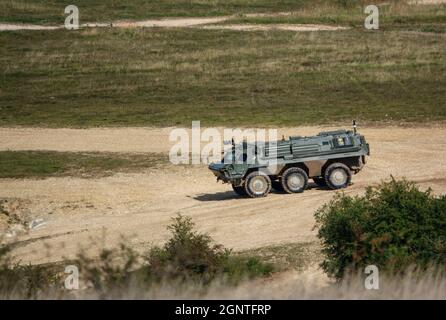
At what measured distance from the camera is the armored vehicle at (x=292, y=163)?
27.4 meters

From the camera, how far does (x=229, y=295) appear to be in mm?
11117

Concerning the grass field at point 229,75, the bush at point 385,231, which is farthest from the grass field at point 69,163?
the bush at point 385,231

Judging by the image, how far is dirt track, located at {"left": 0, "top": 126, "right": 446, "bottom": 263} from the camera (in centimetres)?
2469

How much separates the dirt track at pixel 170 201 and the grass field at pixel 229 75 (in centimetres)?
485

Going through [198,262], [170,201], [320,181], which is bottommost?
[198,262]

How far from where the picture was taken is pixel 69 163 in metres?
34.0

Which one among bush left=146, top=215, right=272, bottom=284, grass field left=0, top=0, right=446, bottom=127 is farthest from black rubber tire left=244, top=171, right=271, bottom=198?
grass field left=0, top=0, right=446, bottom=127

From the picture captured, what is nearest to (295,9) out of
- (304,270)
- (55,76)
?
(55,76)

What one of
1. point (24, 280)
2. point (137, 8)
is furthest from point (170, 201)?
point (137, 8)

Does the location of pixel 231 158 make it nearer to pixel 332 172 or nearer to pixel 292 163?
pixel 292 163

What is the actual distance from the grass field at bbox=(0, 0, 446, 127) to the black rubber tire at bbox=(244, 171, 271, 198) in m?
12.2

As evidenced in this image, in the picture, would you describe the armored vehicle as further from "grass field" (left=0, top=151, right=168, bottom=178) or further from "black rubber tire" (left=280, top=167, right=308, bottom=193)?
"grass field" (left=0, top=151, right=168, bottom=178)

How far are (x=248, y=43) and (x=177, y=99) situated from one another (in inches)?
418

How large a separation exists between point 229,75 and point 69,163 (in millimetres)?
17383
